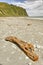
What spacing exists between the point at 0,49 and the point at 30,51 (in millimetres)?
1658

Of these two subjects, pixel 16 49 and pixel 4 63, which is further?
pixel 16 49

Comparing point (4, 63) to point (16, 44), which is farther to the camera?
point (16, 44)

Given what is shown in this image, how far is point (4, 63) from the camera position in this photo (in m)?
9.86

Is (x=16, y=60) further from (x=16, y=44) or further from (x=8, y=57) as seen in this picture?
(x=16, y=44)

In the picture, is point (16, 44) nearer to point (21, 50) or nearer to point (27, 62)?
point (21, 50)

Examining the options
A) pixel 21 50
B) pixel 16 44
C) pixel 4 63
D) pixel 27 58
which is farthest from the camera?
pixel 16 44

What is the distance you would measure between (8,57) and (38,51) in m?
2.12

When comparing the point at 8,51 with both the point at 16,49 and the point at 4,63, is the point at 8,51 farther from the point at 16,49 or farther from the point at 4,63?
the point at 4,63

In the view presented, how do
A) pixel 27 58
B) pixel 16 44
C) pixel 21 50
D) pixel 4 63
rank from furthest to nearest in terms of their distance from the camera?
pixel 16 44 → pixel 21 50 → pixel 27 58 → pixel 4 63

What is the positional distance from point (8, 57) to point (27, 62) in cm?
101

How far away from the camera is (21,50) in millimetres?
11234

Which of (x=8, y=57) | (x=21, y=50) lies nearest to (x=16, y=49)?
(x=21, y=50)

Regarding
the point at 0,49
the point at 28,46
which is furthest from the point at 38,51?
the point at 0,49

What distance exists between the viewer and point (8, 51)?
1102 centimetres
